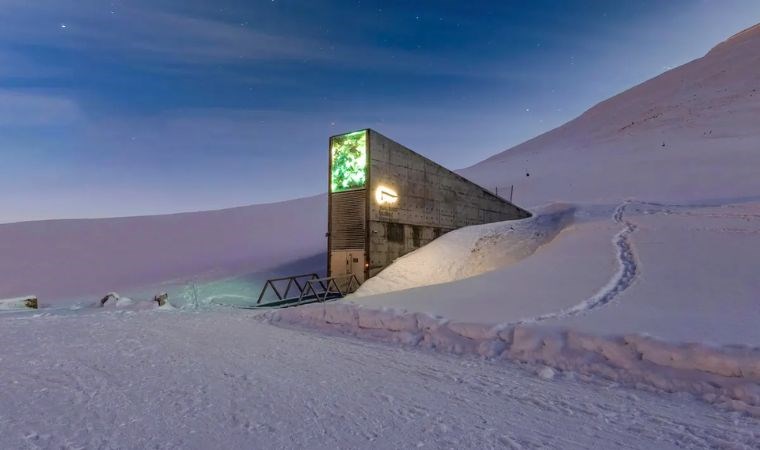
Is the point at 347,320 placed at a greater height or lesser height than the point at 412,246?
lesser

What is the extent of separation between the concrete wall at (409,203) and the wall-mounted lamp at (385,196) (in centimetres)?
16

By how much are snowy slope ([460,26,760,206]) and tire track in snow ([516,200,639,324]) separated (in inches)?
569

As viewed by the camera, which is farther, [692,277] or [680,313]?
[692,277]

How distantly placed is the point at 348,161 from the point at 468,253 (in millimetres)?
6046

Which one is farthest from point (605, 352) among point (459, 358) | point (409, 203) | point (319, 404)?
point (409, 203)

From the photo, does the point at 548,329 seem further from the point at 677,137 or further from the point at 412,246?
the point at 677,137

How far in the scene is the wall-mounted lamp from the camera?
53.3ft

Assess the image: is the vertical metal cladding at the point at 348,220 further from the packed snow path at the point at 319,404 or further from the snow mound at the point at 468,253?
the packed snow path at the point at 319,404

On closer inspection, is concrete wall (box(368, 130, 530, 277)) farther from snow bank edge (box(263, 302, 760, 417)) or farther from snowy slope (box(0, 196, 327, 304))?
snowy slope (box(0, 196, 327, 304))

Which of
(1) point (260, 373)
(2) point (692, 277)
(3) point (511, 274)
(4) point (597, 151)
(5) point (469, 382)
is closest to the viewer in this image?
(5) point (469, 382)

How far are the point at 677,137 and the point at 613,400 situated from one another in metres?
48.0

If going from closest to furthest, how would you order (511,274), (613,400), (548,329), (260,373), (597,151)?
(613,400) < (260,373) < (548,329) < (511,274) < (597,151)

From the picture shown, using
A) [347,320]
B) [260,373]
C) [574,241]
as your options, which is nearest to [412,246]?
[574,241]

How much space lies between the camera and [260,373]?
17.4ft
